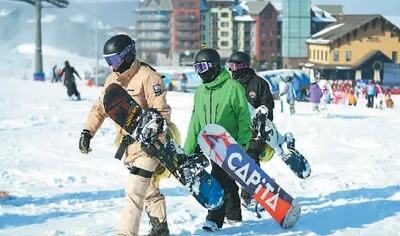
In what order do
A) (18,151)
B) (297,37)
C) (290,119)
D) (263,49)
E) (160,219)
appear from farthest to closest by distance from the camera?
(263,49) → (297,37) → (290,119) → (18,151) → (160,219)

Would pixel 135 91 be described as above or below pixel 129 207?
above

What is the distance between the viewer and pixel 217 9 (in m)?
91.6

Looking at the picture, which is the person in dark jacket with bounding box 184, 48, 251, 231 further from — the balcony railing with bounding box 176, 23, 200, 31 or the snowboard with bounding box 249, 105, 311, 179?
the balcony railing with bounding box 176, 23, 200, 31

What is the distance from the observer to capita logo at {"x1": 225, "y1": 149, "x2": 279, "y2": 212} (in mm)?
4941

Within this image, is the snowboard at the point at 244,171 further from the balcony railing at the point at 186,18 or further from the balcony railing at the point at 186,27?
the balcony railing at the point at 186,27

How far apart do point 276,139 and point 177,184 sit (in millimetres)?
1800

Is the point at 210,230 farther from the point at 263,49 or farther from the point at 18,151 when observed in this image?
the point at 263,49

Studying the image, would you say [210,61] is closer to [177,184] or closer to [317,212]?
[317,212]

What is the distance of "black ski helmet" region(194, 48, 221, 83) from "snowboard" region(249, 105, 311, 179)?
931 mm

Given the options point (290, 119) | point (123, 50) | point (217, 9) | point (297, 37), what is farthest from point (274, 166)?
point (217, 9)

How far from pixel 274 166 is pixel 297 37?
7654 cm

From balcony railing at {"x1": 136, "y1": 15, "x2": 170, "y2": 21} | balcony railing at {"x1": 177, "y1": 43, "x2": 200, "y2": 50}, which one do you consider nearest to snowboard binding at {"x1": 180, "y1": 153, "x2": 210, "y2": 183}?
balcony railing at {"x1": 177, "y1": 43, "x2": 200, "y2": 50}

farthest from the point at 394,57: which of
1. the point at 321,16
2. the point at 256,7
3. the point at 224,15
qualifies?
the point at 224,15

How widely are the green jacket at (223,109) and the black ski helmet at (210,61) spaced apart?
0.04 metres
